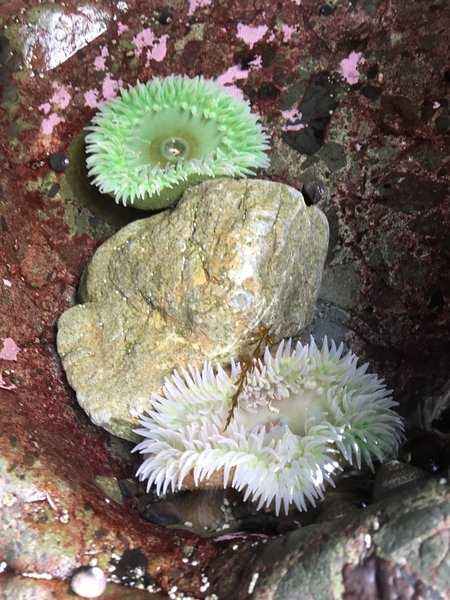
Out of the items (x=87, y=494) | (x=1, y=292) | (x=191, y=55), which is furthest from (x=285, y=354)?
(x=191, y=55)

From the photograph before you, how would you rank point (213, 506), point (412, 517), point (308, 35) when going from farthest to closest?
point (308, 35), point (213, 506), point (412, 517)

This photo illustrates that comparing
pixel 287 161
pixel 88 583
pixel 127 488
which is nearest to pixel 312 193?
pixel 287 161

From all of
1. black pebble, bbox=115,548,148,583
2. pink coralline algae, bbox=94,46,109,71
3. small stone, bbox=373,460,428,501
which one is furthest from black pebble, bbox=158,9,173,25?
black pebble, bbox=115,548,148,583

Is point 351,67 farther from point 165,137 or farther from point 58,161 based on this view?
point 58,161

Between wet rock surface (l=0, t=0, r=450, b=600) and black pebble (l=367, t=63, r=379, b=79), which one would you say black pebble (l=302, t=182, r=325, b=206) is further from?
black pebble (l=367, t=63, r=379, b=79)

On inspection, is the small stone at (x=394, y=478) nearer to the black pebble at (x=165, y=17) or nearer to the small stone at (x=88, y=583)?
the small stone at (x=88, y=583)

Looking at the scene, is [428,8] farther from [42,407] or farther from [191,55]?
[42,407]
